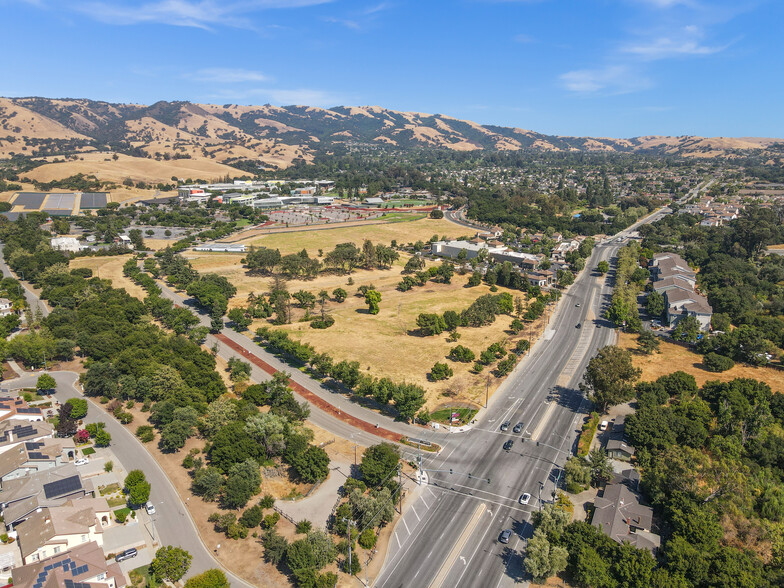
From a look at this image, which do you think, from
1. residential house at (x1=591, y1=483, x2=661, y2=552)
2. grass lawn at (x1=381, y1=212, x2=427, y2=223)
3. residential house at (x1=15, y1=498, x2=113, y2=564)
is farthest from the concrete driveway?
grass lawn at (x1=381, y1=212, x2=427, y2=223)

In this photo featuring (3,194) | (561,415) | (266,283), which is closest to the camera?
(561,415)

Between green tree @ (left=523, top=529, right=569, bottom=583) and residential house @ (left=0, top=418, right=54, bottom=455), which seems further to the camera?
residential house @ (left=0, top=418, right=54, bottom=455)

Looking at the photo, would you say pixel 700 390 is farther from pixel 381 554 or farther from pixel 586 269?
pixel 586 269

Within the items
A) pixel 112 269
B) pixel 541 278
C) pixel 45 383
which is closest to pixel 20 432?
pixel 45 383

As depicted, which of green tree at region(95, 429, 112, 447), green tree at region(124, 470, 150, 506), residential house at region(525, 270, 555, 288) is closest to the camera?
green tree at region(124, 470, 150, 506)

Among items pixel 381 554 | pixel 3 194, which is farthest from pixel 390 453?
pixel 3 194

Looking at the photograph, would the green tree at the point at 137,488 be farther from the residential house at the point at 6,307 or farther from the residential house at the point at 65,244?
the residential house at the point at 65,244

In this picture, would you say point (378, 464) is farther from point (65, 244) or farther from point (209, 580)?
point (65, 244)

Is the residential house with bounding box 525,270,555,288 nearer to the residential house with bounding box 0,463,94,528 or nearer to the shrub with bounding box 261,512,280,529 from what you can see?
the shrub with bounding box 261,512,280,529
